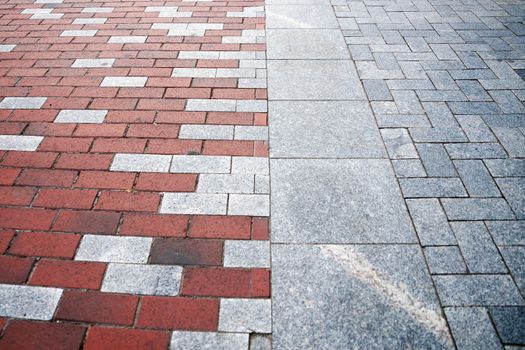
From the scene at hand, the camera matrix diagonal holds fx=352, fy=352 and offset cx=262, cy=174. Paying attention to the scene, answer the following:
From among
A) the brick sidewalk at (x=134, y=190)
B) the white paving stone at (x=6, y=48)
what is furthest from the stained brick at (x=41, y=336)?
the white paving stone at (x=6, y=48)

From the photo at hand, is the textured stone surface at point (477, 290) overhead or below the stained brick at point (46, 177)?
below

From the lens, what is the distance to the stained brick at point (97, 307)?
74.2 inches

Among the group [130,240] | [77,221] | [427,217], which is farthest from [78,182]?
[427,217]

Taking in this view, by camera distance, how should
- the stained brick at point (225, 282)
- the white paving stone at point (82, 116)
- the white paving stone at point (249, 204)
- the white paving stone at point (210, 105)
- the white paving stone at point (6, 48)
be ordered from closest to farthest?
1. the stained brick at point (225, 282)
2. the white paving stone at point (249, 204)
3. the white paving stone at point (82, 116)
4. the white paving stone at point (210, 105)
5. the white paving stone at point (6, 48)

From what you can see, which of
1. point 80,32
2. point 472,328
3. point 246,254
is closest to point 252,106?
point 246,254

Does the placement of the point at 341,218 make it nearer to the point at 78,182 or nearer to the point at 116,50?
the point at 78,182

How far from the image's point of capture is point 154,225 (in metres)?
2.33

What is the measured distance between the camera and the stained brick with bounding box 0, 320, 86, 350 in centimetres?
179

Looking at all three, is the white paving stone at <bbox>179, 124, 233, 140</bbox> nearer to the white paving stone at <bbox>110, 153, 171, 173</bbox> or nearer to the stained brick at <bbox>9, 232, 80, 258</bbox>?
the white paving stone at <bbox>110, 153, 171, 173</bbox>

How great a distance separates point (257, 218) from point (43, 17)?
455cm

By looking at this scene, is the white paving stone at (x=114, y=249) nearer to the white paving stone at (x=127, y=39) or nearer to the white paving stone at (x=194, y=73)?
the white paving stone at (x=194, y=73)

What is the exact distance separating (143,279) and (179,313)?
1.03ft

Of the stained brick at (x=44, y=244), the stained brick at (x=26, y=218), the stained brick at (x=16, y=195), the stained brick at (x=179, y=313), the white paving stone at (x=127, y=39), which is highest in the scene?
the white paving stone at (x=127, y=39)

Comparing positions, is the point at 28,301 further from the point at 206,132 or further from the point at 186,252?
the point at 206,132
